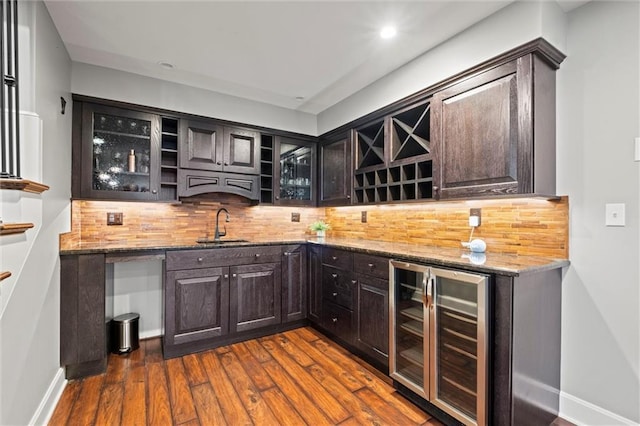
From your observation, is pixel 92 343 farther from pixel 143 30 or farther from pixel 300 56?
pixel 300 56

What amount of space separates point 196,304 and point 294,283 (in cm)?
100

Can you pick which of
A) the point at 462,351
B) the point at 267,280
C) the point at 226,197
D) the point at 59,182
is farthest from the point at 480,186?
the point at 59,182

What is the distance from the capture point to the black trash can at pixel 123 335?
278 centimetres

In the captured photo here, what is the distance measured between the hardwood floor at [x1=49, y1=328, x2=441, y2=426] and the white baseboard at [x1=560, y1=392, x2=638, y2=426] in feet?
2.83

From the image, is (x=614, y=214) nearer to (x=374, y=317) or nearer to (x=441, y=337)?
(x=441, y=337)

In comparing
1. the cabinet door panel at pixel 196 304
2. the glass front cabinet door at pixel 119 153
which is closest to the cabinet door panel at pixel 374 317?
the cabinet door panel at pixel 196 304

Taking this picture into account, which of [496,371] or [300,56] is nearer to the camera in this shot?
[496,371]

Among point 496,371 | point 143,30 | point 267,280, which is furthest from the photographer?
point 267,280

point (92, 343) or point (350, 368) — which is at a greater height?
point (92, 343)

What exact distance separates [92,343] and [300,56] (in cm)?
285

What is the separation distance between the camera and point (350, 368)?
2490 mm

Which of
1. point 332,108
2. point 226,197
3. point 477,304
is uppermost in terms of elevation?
point 332,108

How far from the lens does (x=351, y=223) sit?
3855 millimetres

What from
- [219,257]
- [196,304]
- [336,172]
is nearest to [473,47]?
[336,172]
